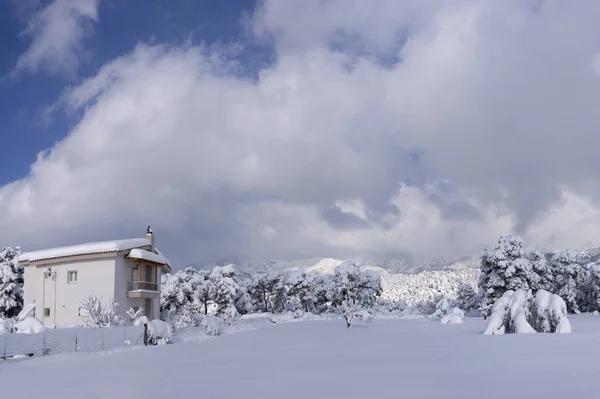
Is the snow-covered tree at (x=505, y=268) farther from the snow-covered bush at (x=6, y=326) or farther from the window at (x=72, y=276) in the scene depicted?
the snow-covered bush at (x=6, y=326)

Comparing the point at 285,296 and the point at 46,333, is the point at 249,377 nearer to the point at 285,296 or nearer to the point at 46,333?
the point at 46,333

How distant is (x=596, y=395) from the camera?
277 inches

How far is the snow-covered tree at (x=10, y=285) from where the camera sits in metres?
36.6

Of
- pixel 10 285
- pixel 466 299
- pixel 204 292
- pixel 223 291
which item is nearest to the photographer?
pixel 10 285

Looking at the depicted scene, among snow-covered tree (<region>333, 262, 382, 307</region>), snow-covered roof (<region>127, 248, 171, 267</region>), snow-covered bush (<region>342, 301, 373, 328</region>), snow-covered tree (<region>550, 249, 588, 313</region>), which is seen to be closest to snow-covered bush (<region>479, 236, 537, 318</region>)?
snow-covered tree (<region>550, 249, 588, 313</region>)

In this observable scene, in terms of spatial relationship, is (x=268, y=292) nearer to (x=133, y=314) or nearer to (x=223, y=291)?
(x=223, y=291)

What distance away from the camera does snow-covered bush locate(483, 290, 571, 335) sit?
66.3ft

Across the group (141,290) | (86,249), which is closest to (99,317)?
(141,290)

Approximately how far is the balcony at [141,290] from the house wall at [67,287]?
66.3 inches

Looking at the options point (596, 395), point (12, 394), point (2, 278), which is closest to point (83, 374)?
point (12, 394)

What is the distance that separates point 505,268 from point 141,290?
29875 mm

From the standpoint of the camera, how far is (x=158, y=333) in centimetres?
2369

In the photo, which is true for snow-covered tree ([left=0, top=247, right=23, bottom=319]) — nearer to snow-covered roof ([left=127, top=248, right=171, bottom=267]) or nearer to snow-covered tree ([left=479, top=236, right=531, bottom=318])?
snow-covered roof ([left=127, top=248, right=171, bottom=267])

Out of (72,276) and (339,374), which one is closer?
(339,374)
